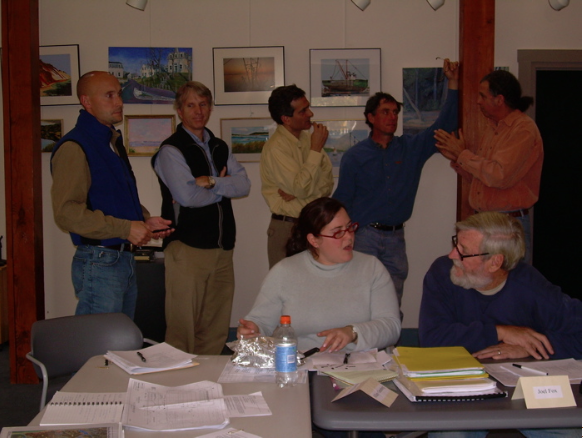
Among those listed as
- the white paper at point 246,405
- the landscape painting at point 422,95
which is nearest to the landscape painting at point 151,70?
Answer: the landscape painting at point 422,95

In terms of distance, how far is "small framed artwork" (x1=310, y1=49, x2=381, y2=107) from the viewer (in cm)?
460

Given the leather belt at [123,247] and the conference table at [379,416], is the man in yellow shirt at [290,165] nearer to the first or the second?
the leather belt at [123,247]

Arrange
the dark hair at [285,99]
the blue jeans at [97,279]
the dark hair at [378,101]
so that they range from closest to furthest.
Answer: the blue jeans at [97,279] < the dark hair at [285,99] < the dark hair at [378,101]

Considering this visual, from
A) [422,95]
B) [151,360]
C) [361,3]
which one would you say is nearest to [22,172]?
[151,360]

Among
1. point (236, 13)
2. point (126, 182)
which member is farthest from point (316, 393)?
point (236, 13)

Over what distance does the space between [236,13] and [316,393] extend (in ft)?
11.8

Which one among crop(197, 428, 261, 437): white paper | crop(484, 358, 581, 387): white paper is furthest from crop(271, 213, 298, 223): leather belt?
crop(197, 428, 261, 437): white paper

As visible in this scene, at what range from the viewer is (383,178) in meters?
4.00

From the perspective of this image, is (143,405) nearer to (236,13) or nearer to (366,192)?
(366,192)

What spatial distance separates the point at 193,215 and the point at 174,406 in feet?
6.22

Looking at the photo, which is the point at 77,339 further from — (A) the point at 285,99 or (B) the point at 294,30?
(B) the point at 294,30

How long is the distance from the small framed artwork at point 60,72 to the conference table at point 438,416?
379cm

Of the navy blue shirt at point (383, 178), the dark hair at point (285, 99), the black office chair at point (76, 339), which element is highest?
A: the dark hair at point (285, 99)

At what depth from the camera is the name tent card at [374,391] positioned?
64.9 inches
